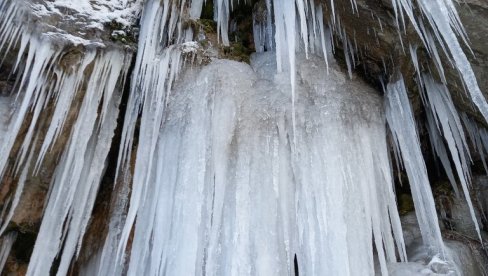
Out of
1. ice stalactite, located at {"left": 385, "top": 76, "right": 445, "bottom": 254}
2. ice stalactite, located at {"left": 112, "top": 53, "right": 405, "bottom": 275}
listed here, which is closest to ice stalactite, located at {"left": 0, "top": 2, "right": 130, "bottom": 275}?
ice stalactite, located at {"left": 112, "top": 53, "right": 405, "bottom": 275}

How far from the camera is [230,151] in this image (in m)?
3.03

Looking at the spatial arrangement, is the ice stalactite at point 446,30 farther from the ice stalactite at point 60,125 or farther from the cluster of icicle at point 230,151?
the ice stalactite at point 60,125

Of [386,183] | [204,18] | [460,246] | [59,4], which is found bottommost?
[460,246]

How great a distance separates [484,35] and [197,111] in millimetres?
1775

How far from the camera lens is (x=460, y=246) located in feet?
10.8

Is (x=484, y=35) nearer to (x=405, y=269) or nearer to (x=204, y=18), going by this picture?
(x=405, y=269)

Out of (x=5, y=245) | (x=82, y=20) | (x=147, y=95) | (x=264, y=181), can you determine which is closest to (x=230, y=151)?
(x=264, y=181)

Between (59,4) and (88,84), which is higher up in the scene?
(59,4)

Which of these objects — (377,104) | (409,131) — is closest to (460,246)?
(409,131)

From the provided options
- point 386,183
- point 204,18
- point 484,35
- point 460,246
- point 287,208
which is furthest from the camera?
point 204,18

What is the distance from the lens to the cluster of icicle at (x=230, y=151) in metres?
2.74

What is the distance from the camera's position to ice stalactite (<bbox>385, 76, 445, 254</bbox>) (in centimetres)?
300

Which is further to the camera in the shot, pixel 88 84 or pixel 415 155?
pixel 88 84

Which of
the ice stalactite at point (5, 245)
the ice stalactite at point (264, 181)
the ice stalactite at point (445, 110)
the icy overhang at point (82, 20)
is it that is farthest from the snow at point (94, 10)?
the ice stalactite at point (445, 110)
